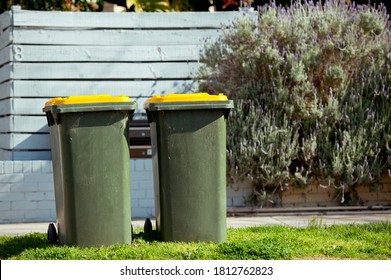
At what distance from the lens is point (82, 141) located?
25.1ft

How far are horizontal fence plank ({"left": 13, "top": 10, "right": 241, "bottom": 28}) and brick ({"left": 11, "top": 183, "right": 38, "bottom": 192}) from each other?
6.80ft

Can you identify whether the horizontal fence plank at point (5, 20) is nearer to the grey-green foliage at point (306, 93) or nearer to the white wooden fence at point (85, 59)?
the white wooden fence at point (85, 59)

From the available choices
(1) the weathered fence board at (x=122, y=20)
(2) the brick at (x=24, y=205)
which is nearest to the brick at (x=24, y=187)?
(2) the brick at (x=24, y=205)

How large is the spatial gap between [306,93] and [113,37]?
261 cm

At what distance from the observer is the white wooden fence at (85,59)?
11.3m

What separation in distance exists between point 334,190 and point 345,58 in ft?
5.53

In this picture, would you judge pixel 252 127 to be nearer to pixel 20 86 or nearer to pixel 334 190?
pixel 334 190

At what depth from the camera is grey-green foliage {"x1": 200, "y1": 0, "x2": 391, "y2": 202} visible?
1091cm

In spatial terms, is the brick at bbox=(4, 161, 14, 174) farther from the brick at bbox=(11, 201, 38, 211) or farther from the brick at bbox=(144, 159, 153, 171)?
the brick at bbox=(144, 159, 153, 171)

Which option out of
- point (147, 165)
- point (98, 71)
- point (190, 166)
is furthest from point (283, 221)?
point (98, 71)

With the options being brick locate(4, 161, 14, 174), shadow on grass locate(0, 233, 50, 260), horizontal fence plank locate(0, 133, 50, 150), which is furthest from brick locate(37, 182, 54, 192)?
shadow on grass locate(0, 233, 50, 260)

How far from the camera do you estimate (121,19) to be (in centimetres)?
1155
